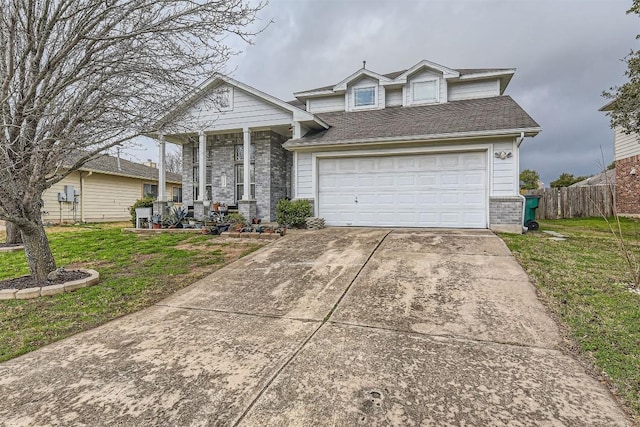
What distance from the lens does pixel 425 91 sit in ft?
40.2

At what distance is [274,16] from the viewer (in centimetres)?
528

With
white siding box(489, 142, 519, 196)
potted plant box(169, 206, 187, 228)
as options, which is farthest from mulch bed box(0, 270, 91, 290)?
white siding box(489, 142, 519, 196)

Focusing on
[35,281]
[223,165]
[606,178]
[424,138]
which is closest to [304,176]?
[424,138]

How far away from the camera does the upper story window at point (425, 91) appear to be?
39.8 ft

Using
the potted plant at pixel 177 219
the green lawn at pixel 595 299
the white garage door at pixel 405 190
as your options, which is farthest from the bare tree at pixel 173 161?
the green lawn at pixel 595 299

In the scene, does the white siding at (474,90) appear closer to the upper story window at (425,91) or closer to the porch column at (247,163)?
the upper story window at (425,91)

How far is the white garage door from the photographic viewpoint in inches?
369

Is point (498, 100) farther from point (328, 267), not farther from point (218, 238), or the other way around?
point (218, 238)

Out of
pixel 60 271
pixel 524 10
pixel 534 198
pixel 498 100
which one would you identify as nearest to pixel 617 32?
pixel 524 10

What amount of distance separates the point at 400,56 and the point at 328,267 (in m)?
16.0

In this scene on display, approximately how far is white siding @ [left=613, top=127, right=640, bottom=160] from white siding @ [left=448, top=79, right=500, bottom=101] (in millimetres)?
7378

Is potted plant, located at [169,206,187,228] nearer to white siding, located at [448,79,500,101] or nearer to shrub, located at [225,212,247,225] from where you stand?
shrub, located at [225,212,247,225]

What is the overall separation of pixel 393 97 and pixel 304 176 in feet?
17.2

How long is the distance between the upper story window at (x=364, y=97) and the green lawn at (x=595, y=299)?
25.7 feet
